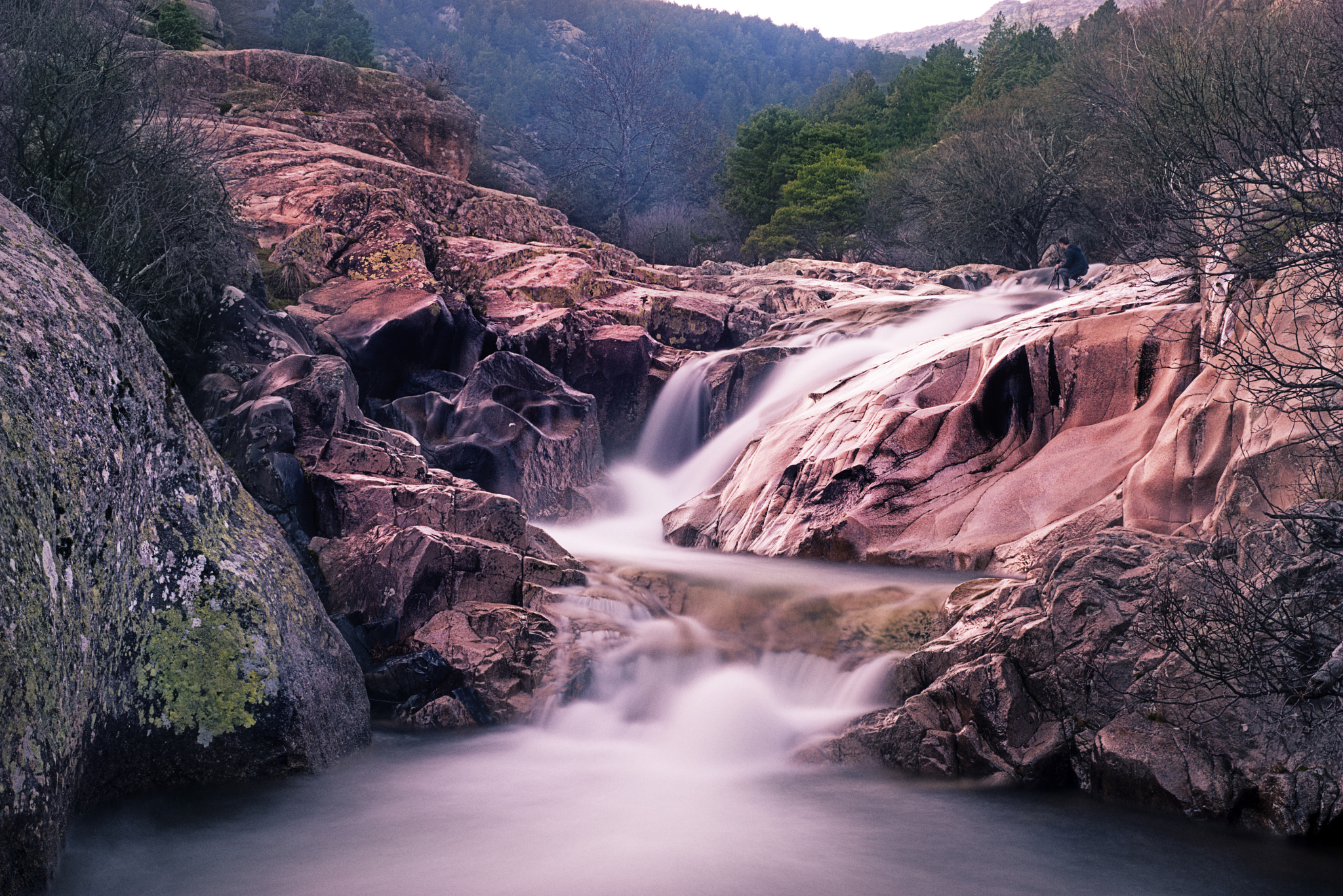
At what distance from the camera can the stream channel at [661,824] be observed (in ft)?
16.6

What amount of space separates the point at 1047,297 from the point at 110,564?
20544mm

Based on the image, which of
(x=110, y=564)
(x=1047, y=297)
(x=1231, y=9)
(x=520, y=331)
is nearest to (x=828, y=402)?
(x=520, y=331)

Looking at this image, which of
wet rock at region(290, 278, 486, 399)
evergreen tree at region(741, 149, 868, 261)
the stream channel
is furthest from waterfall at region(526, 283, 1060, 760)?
evergreen tree at region(741, 149, 868, 261)

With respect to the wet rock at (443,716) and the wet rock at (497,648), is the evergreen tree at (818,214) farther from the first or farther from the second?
the wet rock at (443,716)

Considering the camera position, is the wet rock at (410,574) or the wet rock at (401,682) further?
the wet rock at (410,574)

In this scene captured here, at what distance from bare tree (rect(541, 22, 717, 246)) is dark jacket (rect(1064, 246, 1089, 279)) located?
27544 mm

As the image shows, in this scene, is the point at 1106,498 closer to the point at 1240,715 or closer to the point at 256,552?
the point at 1240,715

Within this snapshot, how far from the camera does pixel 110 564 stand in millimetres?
5180

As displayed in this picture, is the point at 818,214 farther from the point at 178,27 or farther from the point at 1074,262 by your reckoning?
the point at 178,27

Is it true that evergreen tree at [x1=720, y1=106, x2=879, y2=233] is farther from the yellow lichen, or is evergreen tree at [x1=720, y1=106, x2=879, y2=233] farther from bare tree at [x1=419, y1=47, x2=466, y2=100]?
the yellow lichen

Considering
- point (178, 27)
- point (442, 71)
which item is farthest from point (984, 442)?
point (442, 71)

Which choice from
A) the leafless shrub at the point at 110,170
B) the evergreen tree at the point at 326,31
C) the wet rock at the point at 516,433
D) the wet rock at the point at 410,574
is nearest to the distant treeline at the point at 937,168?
the evergreen tree at the point at 326,31

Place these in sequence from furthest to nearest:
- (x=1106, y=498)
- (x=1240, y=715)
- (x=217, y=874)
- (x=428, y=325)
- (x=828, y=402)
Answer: (x=428, y=325) → (x=828, y=402) → (x=1106, y=498) → (x=1240, y=715) → (x=217, y=874)

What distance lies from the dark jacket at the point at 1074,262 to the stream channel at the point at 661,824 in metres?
17.2
